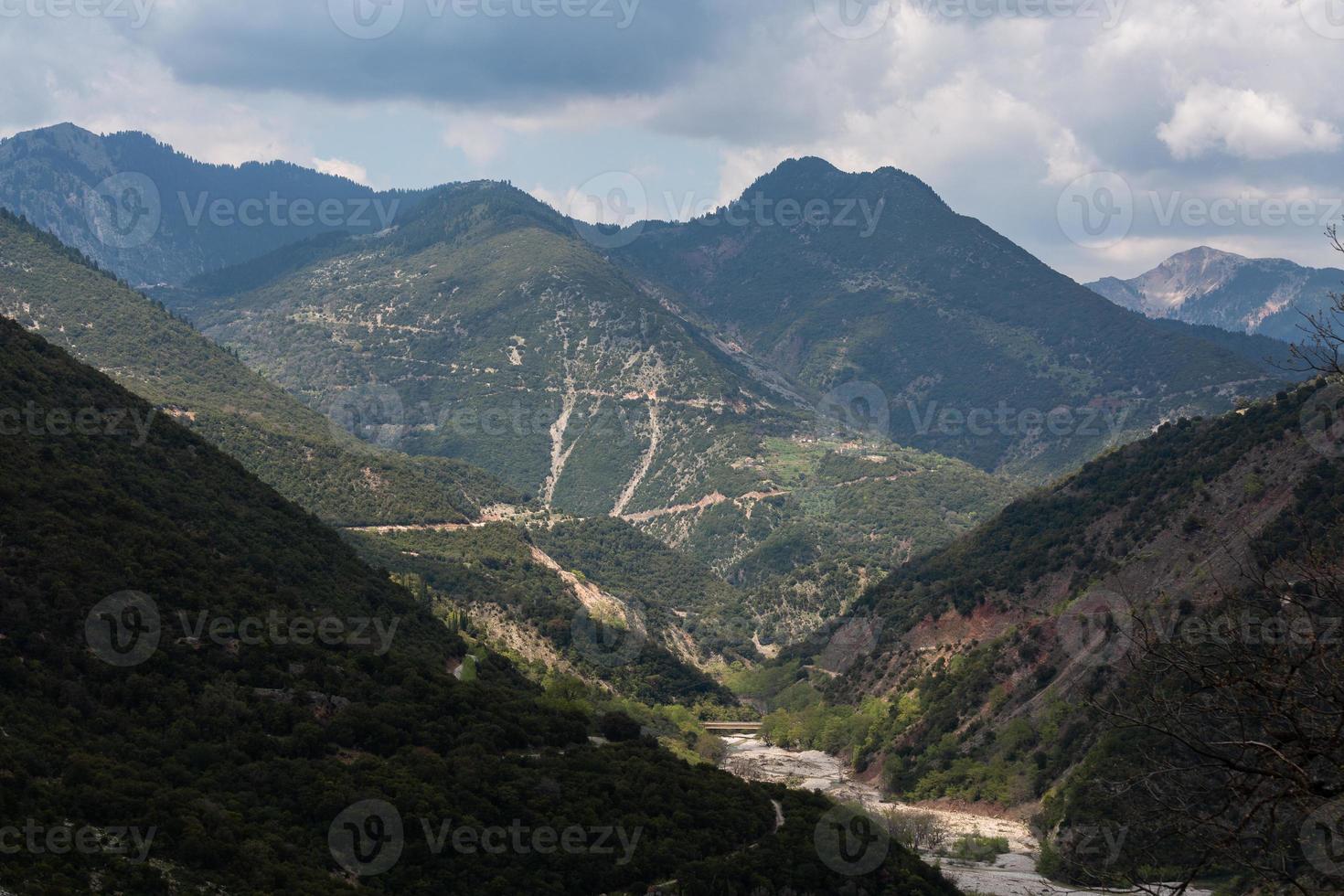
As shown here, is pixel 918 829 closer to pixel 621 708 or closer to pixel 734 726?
pixel 621 708

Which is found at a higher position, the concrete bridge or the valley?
the valley

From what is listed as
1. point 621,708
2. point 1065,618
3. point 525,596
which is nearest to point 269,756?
point 621,708

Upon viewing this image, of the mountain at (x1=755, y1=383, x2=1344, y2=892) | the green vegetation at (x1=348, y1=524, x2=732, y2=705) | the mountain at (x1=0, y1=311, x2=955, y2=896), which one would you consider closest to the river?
the mountain at (x1=755, y1=383, x2=1344, y2=892)

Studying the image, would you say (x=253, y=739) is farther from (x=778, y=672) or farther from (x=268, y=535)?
(x=778, y=672)

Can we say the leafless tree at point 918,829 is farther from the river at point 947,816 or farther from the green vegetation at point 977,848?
the river at point 947,816

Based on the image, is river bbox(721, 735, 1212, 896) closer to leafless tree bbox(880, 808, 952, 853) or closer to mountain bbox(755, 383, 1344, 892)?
leafless tree bbox(880, 808, 952, 853)

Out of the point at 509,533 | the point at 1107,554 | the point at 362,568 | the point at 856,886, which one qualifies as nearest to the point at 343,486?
the point at 509,533
